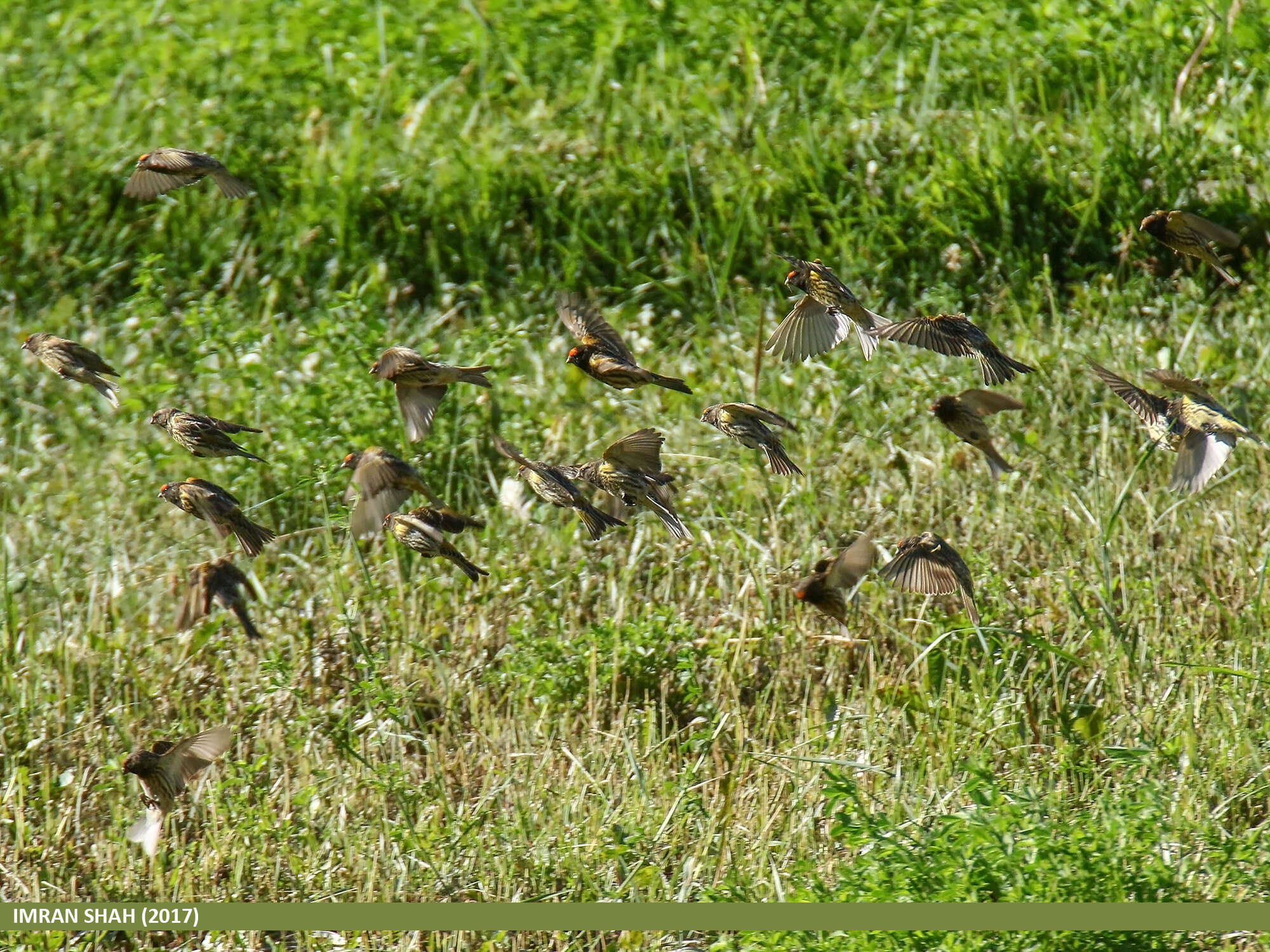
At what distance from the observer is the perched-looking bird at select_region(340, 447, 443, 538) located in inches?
155

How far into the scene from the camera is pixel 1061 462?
500 cm

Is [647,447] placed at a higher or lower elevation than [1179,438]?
lower

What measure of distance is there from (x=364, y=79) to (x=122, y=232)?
1.42m

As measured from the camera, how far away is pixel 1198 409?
12.7 feet

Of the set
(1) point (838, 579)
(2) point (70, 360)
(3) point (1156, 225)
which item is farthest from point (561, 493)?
(3) point (1156, 225)

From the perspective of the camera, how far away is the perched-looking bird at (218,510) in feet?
13.2

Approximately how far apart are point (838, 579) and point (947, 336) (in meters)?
0.84

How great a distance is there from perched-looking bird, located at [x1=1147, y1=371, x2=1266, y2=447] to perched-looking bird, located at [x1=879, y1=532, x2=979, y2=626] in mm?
673

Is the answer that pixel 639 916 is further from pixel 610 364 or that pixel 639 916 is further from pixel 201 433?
pixel 201 433

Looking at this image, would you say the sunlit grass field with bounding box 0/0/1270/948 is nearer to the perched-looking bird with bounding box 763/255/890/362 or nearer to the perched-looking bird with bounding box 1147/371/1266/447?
the perched-looking bird with bounding box 1147/371/1266/447

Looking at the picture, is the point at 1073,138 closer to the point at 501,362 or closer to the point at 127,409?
the point at 501,362

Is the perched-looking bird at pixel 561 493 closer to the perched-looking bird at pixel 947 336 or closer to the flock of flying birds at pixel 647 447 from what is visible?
the flock of flying birds at pixel 647 447

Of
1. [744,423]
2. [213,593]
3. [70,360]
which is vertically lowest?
[213,593]

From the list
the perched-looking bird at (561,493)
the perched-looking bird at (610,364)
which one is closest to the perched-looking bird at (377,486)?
the perched-looking bird at (561,493)
